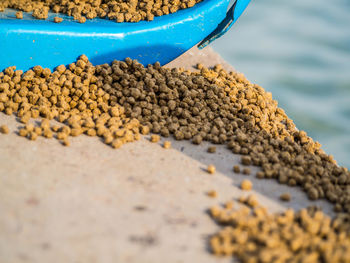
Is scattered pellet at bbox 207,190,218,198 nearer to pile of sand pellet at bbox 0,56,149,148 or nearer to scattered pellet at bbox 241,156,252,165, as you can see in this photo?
scattered pellet at bbox 241,156,252,165

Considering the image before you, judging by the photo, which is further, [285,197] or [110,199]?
[285,197]

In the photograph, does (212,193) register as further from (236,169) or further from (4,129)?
(4,129)

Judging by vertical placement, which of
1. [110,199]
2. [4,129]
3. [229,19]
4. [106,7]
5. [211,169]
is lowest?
[110,199]

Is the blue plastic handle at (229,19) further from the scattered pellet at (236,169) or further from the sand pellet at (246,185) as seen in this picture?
the sand pellet at (246,185)

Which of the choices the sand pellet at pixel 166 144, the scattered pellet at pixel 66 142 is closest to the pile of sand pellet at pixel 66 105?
the scattered pellet at pixel 66 142

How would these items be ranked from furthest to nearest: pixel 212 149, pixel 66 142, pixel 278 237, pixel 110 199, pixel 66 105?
pixel 66 105
pixel 212 149
pixel 66 142
pixel 110 199
pixel 278 237

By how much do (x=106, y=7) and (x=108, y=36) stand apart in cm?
24

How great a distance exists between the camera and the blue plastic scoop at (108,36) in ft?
6.20

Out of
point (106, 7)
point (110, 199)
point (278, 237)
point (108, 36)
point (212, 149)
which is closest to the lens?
point (278, 237)

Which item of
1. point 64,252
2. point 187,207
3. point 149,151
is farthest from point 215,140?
point 64,252

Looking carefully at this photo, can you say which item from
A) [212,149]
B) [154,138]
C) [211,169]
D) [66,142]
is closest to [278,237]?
[211,169]

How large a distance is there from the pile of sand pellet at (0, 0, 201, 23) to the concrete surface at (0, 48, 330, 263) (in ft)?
2.22

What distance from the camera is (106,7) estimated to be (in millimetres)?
2172

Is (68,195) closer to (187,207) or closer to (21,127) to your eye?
(187,207)
